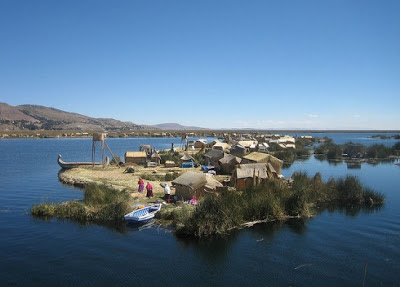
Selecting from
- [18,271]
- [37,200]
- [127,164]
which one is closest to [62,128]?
[127,164]

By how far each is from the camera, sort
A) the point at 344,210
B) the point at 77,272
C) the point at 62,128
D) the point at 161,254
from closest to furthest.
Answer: the point at 77,272 → the point at 161,254 → the point at 344,210 → the point at 62,128

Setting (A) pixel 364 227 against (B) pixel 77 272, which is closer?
(B) pixel 77 272

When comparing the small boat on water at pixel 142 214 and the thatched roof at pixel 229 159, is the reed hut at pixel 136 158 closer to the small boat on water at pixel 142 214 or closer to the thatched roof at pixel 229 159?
the thatched roof at pixel 229 159

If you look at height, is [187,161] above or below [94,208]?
above

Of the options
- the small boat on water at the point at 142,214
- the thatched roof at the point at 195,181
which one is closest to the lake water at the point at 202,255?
the small boat on water at the point at 142,214

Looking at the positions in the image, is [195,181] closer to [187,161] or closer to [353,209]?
[353,209]

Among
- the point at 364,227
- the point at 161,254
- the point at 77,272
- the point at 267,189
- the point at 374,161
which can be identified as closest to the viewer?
the point at 77,272

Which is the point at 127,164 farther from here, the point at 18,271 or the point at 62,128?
the point at 62,128

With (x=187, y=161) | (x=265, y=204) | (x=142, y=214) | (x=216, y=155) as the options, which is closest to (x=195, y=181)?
(x=142, y=214)
